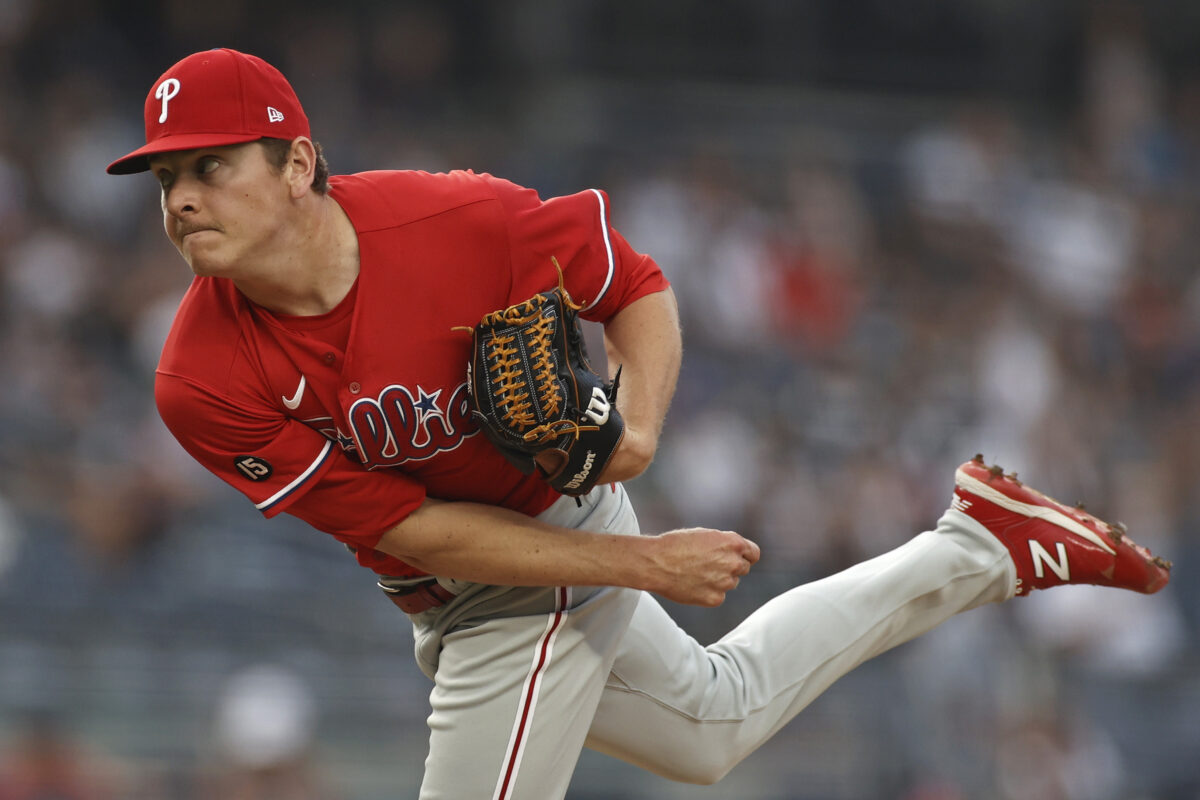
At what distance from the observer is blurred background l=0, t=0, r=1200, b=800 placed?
606 cm

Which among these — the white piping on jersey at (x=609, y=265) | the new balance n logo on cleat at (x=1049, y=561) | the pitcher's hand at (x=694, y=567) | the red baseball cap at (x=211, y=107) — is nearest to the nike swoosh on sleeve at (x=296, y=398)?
the red baseball cap at (x=211, y=107)

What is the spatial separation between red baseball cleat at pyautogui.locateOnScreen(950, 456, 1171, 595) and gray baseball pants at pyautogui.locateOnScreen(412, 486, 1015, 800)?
40 millimetres

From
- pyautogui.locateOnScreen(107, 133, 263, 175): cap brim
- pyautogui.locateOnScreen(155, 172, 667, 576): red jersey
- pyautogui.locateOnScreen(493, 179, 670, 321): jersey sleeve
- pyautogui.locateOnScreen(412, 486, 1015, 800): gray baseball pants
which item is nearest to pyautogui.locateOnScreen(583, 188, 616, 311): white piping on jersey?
pyautogui.locateOnScreen(493, 179, 670, 321): jersey sleeve

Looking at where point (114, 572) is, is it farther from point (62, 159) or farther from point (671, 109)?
point (671, 109)

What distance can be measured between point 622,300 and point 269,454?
0.80 meters

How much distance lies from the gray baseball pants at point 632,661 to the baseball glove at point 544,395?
38cm

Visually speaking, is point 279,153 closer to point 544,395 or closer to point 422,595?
point 544,395

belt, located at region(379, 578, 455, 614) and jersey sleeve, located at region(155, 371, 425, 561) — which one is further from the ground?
jersey sleeve, located at region(155, 371, 425, 561)

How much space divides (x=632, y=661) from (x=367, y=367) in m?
0.86

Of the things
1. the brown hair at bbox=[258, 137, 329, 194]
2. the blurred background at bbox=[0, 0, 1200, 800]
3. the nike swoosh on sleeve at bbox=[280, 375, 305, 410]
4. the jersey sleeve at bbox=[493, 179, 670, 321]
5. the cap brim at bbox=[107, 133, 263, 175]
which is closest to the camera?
the cap brim at bbox=[107, 133, 263, 175]

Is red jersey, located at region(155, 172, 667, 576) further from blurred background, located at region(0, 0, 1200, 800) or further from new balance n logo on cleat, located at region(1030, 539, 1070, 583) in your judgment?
blurred background, located at region(0, 0, 1200, 800)

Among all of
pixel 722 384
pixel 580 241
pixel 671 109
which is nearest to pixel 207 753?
pixel 722 384

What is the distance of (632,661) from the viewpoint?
304 cm

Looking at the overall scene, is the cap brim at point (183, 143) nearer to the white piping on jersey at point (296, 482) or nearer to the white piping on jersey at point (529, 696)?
the white piping on jersey at point (296, 482)
